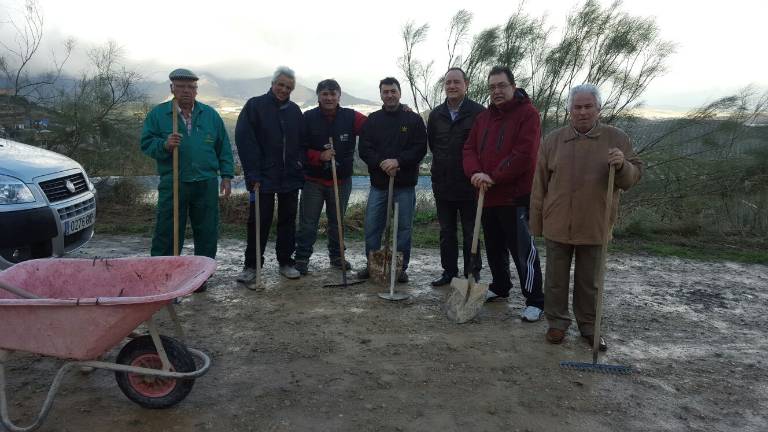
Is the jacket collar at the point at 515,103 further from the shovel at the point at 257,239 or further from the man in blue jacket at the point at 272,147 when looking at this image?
the shovel at the point at 257,239

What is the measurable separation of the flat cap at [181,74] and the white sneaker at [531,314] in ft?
11.4

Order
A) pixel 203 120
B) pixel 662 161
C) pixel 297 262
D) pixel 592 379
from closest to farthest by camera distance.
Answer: pixel 592 379 < pixel 203 120 < pixel 297 262 < pixel 662 161

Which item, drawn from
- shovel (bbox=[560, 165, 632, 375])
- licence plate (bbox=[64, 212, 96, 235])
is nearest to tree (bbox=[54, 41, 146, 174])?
licence plate (bbox=[64, 212, 96, 235])

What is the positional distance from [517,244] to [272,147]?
2.41 m

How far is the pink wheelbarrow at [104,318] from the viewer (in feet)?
7.88

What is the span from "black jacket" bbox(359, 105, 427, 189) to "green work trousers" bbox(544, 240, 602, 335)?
5.44 ft

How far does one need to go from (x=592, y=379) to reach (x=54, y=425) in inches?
118

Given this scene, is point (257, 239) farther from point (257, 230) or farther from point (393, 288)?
point (393, 288)

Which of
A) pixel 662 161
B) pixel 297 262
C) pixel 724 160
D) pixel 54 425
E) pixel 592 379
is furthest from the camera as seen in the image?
pixel 662 161

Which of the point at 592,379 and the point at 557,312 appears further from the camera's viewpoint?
the point at 557,312

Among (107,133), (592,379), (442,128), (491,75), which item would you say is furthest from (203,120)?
(107,133)

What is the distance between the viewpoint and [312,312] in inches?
169

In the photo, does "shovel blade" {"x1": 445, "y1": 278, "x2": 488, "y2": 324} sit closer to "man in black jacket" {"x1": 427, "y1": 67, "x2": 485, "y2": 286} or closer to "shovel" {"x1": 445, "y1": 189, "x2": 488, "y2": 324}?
"shovel" {"x1": 445, "y1": 189, "x2": 488, "y2": 324}

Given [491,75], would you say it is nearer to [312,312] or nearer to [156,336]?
[312,312]
